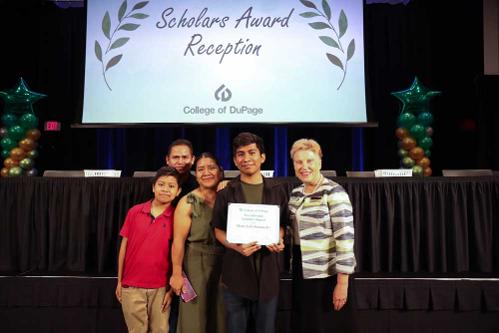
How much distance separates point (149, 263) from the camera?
1.96m

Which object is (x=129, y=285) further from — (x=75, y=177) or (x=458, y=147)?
(x=458, y=147)

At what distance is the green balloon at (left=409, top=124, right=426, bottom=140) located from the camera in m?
3.11

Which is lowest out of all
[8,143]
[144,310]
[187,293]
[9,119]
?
[144,310]

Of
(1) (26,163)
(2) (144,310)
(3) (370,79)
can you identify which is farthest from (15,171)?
(3) (370,79)

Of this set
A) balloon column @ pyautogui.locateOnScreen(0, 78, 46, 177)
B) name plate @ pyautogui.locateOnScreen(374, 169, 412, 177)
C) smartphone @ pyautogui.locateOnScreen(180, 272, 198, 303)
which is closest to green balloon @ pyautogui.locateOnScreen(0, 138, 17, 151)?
balloon column @ pyautogui.locateOnScreen(0, 78, 46, 177)

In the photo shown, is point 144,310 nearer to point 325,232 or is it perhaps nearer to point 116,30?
point 325,232

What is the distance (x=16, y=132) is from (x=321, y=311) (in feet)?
9.70

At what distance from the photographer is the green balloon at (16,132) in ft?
10.5

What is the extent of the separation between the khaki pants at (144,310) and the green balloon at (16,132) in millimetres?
2056

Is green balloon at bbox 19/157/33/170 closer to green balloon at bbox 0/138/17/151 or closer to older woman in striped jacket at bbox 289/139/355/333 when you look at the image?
green balloon at bbox 0/138/17/151

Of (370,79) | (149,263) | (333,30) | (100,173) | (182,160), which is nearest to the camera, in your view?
(149,263)

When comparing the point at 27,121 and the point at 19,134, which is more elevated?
the point at 27,121

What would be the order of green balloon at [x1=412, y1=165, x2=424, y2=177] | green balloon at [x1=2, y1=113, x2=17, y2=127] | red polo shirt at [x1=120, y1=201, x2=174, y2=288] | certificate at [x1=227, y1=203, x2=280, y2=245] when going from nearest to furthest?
certificate at [x1=227, y1=203, x2=280, y2=245]
red polo shirt at [x1=120, y1=201, x2=174, y2=288]
green balloon at [x1=412, y1=165, x2=424, y2=177]
green balloon at [x1=2, y1=113, x2=17, y2=127]

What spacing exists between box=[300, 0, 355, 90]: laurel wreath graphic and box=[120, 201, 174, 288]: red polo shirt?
221cm
